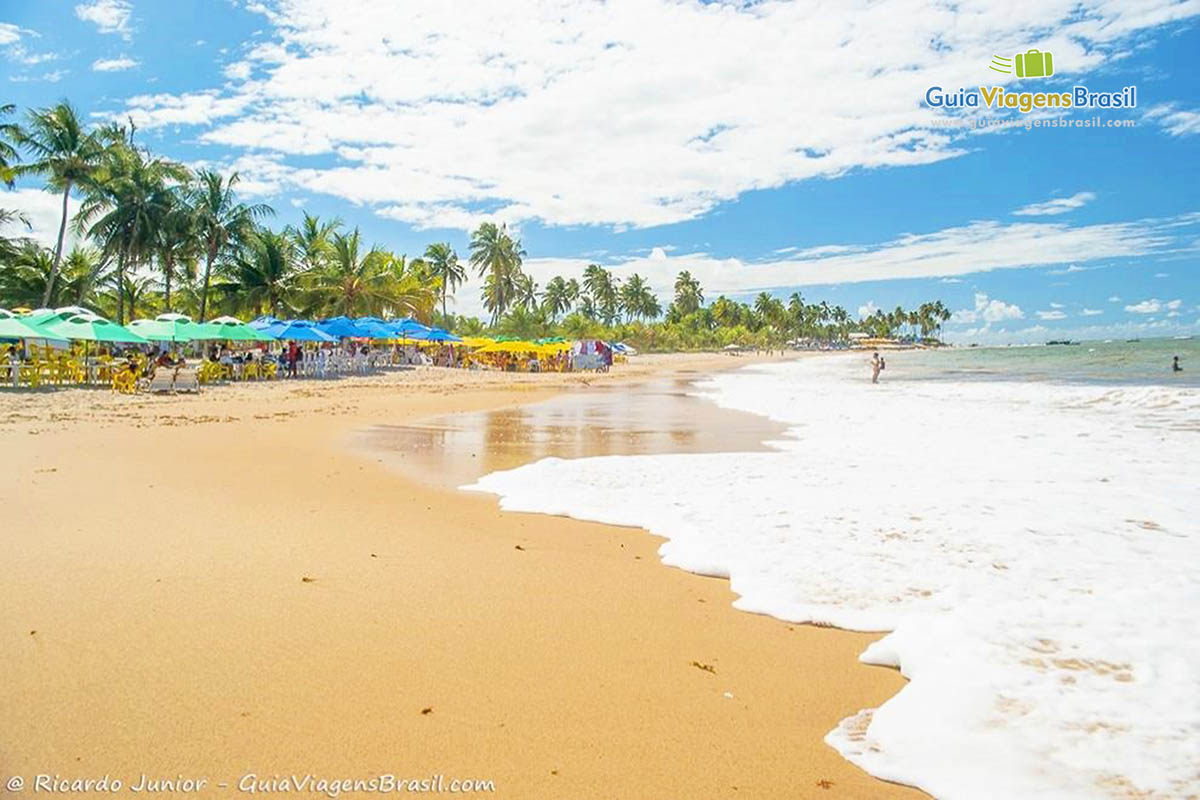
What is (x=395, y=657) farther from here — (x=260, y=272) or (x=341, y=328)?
(x=260, y=272)

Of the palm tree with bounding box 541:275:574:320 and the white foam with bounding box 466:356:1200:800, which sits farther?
the palm tree with bounding box 541:275:574:320

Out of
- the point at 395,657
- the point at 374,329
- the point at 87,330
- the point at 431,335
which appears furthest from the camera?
the point at 431,335

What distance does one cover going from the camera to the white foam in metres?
2.71

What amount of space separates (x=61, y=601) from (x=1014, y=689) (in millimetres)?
4859

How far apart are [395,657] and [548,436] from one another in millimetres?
9421

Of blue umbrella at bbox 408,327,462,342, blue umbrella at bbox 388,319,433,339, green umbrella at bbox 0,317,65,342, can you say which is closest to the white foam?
green umbrella at bbox 0,317,65,342

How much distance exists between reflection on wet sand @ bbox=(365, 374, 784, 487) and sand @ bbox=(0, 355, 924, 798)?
116 inches

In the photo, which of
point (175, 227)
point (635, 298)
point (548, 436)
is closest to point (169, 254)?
point (175, 227)

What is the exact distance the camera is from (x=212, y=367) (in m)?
24.2

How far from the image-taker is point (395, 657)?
10.9 ft

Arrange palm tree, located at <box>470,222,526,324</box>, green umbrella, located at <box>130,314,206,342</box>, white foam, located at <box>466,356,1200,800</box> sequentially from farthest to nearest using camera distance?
palm tree, located at <box>470,222,526,324</box>, green umbrella, located at <box>130,314,206,342</box>, white foam, located at <box>466,356,1200,800</box>

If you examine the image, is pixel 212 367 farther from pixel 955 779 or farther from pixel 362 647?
pixel 955 779

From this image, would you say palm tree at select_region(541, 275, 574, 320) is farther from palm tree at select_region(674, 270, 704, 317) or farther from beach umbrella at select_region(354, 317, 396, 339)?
beach umbrella at select_region(354, 317, 396, 339)

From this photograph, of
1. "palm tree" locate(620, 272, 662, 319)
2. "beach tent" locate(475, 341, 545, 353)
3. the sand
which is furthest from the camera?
"palm tree" locate(620, 272, 662, 319)
